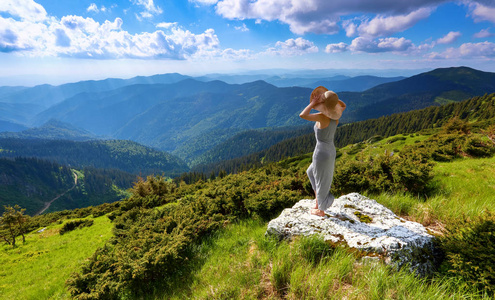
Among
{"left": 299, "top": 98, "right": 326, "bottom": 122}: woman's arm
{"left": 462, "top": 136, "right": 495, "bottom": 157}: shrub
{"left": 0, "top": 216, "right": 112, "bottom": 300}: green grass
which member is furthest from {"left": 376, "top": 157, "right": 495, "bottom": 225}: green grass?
{"left": 0, "top": 216, "right": 112, "bottom": 300}: green grass

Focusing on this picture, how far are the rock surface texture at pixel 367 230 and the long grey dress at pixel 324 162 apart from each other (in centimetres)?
67

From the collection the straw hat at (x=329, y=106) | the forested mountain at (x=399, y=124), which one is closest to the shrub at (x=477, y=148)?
the straw hat at (x=329, y=106)

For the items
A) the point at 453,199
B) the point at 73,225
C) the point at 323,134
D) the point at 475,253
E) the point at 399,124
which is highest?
the point at 323,134

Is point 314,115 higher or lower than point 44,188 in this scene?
higher

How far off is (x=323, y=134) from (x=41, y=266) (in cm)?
1951

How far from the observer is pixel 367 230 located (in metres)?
5.68

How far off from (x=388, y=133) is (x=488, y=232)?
165 m

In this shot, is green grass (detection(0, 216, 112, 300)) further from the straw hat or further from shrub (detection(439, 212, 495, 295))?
shrub (detection(439, 212, 495, 295))

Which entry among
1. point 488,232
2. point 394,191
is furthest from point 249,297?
point 394,191

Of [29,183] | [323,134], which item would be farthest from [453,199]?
[29,183]

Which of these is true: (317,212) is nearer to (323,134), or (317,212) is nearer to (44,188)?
(323,134)

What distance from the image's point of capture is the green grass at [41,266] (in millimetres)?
9449

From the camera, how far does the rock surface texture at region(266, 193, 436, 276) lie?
445 centimetres

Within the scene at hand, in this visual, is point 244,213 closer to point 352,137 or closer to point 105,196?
point 352,137
